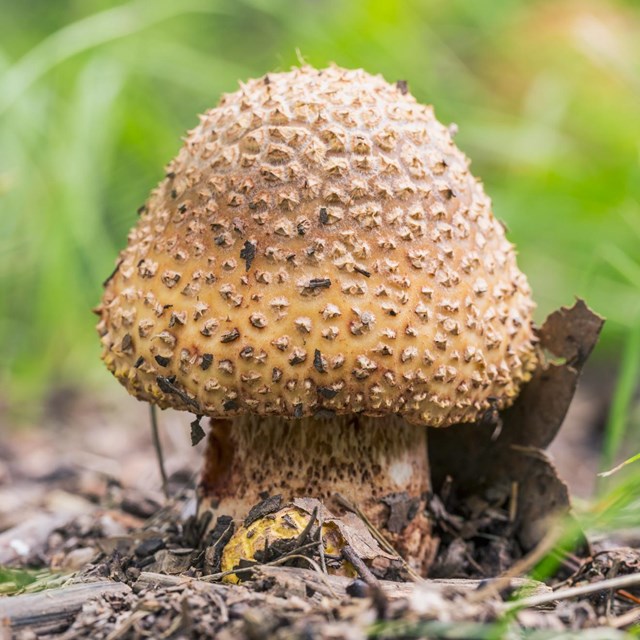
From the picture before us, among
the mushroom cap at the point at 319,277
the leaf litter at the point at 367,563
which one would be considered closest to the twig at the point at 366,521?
the leaf litter at the point at 367,563

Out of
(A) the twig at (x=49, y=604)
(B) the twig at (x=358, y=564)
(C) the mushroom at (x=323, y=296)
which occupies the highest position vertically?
(C) the mushroom at (x=323, y=296)

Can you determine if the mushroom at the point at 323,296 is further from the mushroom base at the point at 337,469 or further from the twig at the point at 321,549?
the twig at the point at 321,549

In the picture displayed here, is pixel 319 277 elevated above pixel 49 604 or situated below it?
above

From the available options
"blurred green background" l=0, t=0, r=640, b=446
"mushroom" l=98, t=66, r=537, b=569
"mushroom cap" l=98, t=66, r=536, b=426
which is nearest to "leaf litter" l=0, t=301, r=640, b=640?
"mushroom" l=98, t=66, r=537, b=569

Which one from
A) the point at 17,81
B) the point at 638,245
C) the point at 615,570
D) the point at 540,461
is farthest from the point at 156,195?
the point at 638,245

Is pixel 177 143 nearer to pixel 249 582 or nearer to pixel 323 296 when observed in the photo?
pixel 323 296

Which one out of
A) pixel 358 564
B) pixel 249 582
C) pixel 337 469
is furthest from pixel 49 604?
pixel 337 469

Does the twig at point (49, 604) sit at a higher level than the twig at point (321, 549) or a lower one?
lower

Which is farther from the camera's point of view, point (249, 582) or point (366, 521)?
point (366, 521)

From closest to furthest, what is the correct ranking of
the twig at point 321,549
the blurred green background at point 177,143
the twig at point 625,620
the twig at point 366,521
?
the twig at point 625,620, the twig at point 321,549, the twig at point 366,521, the blurred green background at point 177,143
